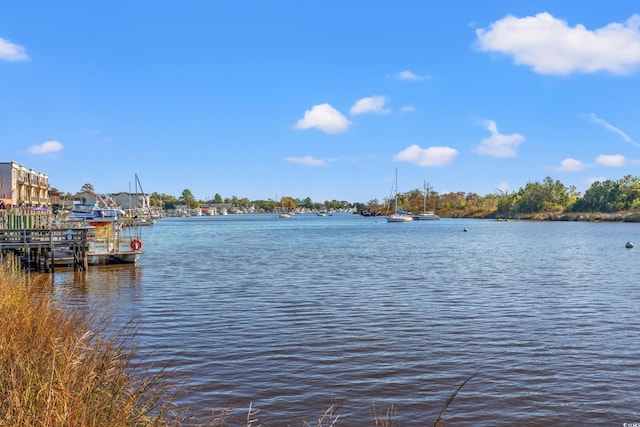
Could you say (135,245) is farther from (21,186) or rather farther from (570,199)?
(570,199)

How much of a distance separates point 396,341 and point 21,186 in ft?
344

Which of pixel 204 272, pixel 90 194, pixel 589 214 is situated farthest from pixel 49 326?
pixel 90 194

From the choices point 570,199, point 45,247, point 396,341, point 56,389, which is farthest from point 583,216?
point 56,389

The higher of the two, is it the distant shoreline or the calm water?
the distant shoreline

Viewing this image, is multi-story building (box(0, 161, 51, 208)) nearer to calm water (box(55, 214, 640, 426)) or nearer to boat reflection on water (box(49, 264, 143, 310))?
boat reflection on water (box(49, 264, 143, 310))

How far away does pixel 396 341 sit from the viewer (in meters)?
15.5

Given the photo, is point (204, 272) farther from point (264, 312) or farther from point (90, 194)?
point (90, 194)

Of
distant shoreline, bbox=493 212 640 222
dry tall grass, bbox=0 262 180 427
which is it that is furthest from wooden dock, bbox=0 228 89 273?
distant shoreline, bbox=493 212 640 222

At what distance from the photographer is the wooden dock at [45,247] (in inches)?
1197

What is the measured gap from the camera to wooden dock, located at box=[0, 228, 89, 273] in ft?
99.8

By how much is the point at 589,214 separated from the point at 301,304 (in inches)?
6073

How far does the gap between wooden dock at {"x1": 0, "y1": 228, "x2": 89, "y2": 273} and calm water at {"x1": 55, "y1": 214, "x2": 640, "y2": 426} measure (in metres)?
1.45

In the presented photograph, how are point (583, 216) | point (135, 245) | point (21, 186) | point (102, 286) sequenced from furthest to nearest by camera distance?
point (583, 216) → point (21, 186) → point (135, 245) → point (102, 286)

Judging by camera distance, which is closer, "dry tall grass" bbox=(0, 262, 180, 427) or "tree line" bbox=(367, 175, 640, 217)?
"dry tall grass" bbox=(0, 262, 180, 427)
